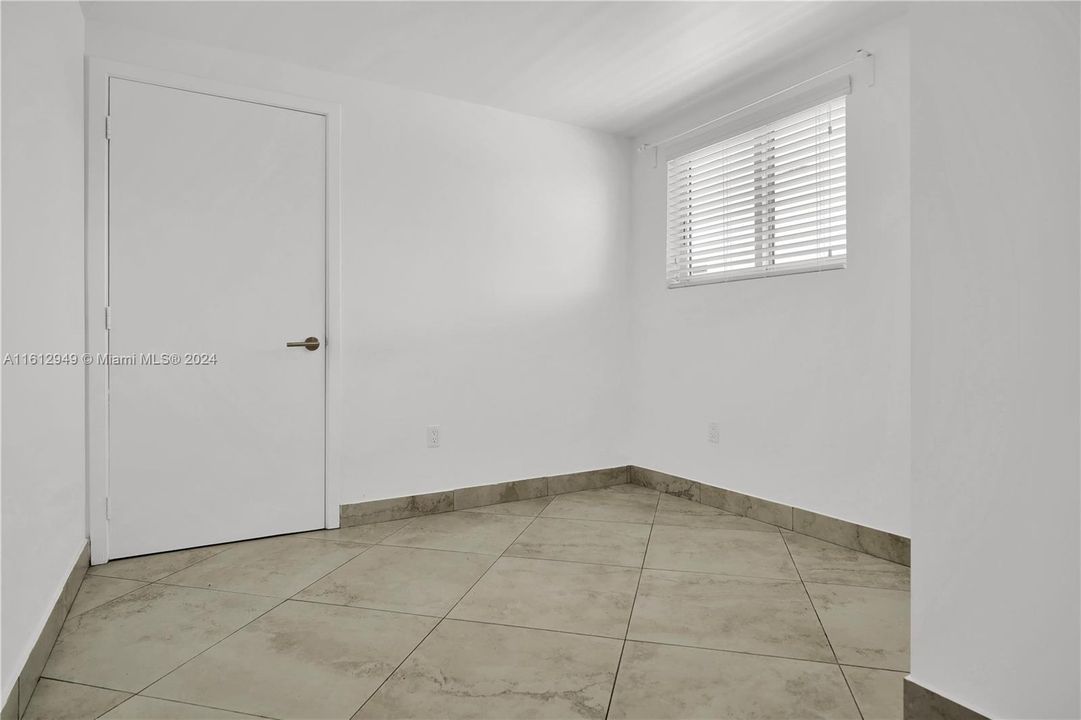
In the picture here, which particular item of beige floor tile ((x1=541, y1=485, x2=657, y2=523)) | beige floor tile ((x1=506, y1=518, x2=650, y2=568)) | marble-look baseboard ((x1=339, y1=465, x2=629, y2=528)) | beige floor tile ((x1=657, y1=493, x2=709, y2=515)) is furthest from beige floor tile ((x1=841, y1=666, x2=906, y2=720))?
marble-look baseboard ((x1=339, y1=465, x2=629, y2=528))

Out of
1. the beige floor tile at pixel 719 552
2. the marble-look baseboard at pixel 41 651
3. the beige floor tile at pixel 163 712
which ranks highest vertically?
the marble-look baseboard at pixel 41 651

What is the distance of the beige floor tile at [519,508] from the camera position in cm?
332

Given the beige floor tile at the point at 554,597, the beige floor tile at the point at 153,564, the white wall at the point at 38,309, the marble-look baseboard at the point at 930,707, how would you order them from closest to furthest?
the marble-look baseboard at the point at 930,707
the white wall at the point at 38,309
the beige floor tile at the point at 554,597
the beige floor tile at the point at 153,564

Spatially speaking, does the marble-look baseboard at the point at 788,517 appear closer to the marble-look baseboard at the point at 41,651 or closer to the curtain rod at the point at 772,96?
the curtain rod at the point at 772,96

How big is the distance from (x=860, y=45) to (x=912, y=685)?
2.48m

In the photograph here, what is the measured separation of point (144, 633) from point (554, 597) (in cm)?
126

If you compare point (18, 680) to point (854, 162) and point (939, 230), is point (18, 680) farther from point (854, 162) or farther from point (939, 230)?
point (854, 162)

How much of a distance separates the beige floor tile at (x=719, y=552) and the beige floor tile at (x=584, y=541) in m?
0.08

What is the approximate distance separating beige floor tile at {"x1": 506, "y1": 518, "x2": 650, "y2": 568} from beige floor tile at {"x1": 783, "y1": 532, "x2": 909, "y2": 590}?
2.09 feet

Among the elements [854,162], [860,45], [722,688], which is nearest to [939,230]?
[722,688]

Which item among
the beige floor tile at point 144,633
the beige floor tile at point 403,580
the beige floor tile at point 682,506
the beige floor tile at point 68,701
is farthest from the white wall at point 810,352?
the beige floor tile at point 68,701

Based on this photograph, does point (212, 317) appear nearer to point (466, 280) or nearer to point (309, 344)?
point (309, 344)

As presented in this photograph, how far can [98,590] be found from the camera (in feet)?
7.40

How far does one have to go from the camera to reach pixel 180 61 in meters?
2.70
